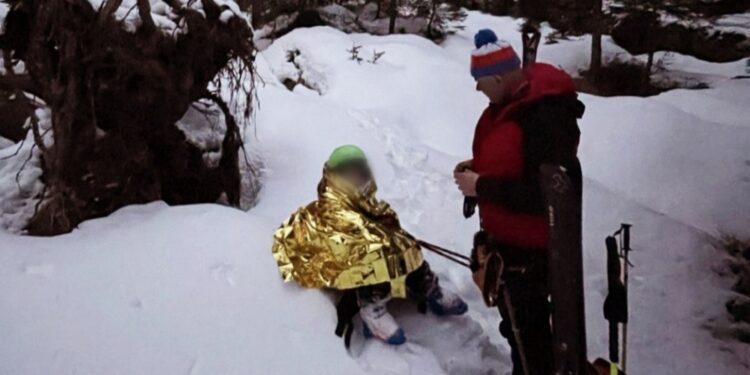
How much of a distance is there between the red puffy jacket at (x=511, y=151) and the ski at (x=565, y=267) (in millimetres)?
149

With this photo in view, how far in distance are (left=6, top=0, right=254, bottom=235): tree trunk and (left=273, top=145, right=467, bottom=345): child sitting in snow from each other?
1572 mm

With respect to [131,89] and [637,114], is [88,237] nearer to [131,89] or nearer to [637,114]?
[131,89]

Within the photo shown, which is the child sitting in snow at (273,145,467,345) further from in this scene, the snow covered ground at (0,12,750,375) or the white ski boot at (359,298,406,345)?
the snow covered ground at (0,12,750,375)

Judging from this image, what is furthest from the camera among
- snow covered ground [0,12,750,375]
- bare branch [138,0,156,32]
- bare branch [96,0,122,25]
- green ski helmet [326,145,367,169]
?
bare branch [138,0,156,32]

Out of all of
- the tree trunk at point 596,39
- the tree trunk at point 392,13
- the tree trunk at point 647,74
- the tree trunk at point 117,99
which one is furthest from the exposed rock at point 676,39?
the tree trunk at point 117,99

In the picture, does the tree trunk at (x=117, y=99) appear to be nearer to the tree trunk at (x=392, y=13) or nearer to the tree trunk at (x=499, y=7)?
the tree trunk at (x=392, y=13)

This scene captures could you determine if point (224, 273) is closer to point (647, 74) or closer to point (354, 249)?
point (354, 249)

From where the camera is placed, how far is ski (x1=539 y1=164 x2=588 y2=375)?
1833mm

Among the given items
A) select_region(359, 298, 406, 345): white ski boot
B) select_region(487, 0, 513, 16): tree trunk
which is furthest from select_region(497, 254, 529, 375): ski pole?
select_region(487, 0, 513, 16): tree trunk

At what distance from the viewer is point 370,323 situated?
8.56ft

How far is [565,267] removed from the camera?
1928 mm

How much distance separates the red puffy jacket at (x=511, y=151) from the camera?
1932 millimetres

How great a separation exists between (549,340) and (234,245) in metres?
1.60

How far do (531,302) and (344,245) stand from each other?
2.88 feet
